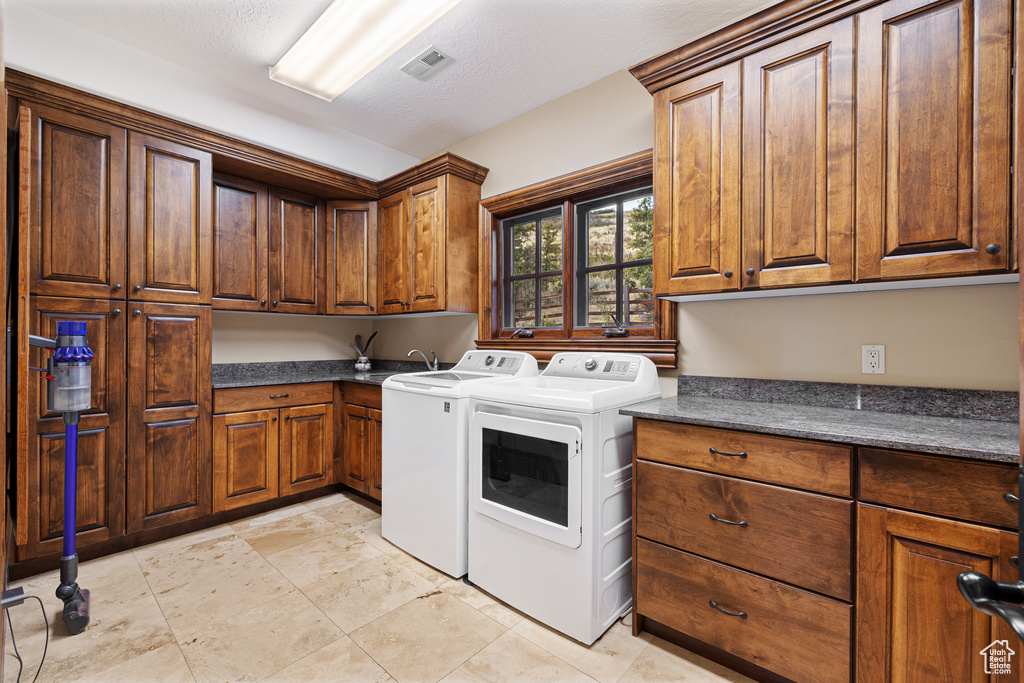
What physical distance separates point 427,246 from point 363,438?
142 centimetres

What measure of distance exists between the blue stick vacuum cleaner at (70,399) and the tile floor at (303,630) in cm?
9

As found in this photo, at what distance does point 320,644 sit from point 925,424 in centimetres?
234

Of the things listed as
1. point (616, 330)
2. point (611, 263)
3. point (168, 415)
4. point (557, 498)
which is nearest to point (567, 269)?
point (611, 263)

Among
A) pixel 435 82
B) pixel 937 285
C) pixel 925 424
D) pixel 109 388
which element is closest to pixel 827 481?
pixel 925 424

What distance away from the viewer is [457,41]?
246cm

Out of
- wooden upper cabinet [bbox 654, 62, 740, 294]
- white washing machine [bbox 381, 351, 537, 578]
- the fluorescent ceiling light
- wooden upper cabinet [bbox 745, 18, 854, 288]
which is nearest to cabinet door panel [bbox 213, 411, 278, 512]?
white washing machine [bbox 381, 351, 537, 578]

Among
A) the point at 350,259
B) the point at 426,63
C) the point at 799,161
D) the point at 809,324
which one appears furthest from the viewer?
the point at 350,259

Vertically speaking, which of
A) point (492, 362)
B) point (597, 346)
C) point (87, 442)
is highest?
point (597, 346)

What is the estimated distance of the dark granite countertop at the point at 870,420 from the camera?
1.28 metres

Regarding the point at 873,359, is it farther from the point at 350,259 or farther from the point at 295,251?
the point at 295,251

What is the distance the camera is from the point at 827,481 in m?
1.44

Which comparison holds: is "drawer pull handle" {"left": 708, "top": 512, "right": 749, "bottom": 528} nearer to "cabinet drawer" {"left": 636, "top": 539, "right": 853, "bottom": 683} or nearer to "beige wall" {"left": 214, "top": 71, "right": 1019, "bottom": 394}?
"cabinet drawer" {"left": 636, "top": 539, "right": 853, "bottom": 683}

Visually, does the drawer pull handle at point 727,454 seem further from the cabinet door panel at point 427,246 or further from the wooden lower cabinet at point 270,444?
the wooden lower cabinet at point 270,444

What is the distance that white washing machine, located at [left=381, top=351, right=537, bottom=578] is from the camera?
231 cm
